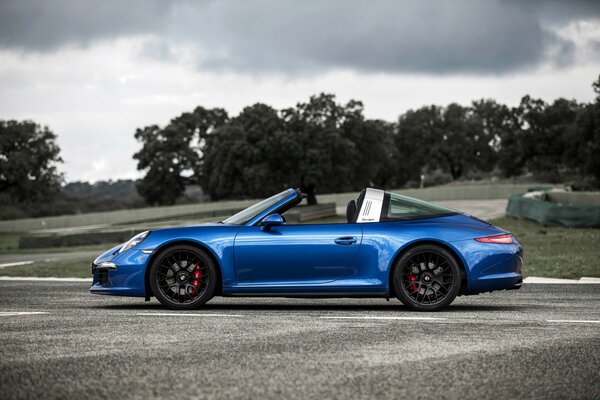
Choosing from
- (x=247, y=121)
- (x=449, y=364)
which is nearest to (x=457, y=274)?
(x=449, y=364)

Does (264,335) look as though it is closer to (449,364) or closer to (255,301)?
(449,364)

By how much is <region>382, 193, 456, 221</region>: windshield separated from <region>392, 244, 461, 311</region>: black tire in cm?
48

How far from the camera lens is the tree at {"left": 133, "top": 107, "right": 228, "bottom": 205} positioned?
92.6 meters

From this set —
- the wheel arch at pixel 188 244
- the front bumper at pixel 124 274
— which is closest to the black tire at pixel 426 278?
the wheel arch at pixel 188 244

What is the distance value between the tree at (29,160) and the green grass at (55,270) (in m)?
57.0

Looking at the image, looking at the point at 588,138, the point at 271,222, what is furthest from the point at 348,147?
the point at 271,222

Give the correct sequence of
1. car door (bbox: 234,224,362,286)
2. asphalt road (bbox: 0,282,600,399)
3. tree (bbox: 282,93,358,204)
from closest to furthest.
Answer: asphalt road (bbox: 0,282,600,399)
car door (bbox: 234,224,362,286)
tree (bbox: 282,93,358,204)

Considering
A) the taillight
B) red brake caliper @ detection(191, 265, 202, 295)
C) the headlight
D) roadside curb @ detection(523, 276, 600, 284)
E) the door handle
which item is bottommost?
roadside curb @ detection(523, 276, 600, 284)

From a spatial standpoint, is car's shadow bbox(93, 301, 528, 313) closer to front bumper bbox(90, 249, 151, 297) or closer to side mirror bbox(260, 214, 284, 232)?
front bumper bbox(90, 249, 151, 297)

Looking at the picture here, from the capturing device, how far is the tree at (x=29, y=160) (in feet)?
252

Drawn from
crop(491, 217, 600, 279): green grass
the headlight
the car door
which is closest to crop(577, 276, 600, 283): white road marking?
crop(491, 217, 600, 279): green grass

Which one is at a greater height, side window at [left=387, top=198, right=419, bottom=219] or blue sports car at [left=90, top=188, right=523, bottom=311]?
side window at [left=387, top=198, right=419, bottom=219]

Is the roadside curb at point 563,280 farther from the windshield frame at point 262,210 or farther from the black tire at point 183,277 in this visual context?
the black tire at point 183,277

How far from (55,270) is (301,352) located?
1408cm
